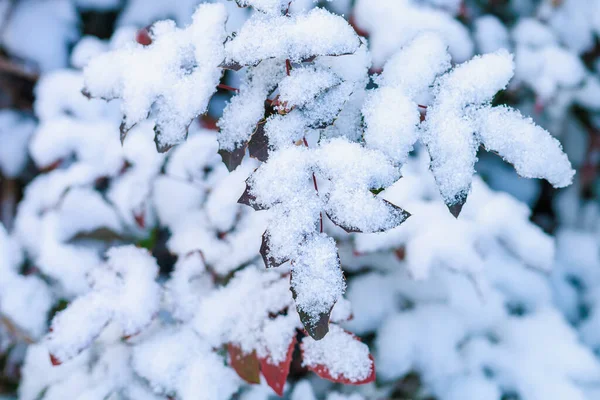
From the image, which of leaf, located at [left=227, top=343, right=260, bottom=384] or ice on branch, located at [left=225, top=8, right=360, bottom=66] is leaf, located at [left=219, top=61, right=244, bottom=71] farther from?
leaf, located at [left=227, top=343, right=260, bottom=384]

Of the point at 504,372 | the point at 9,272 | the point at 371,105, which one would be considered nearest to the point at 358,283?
the point at 504,372

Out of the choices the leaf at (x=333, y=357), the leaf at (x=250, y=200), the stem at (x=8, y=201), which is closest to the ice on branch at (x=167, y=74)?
the leaf at (x=250, y=200)

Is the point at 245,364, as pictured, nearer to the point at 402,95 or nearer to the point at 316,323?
the point at 316,323

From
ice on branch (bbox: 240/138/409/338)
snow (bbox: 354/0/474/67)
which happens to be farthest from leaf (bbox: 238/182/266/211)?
snow (bbox: 354/0/474/67)

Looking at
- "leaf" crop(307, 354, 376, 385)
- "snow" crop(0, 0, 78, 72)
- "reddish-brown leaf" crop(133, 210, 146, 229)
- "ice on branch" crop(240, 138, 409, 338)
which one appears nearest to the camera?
"ice on branch" crop(240, 138, 409, 338)

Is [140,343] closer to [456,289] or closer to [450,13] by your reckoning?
[456,289]

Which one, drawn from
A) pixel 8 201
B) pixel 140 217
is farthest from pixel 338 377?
pixel 8 201

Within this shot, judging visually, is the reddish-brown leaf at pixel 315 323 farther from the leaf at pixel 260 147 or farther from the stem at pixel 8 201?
the stem at pixel 8 201
